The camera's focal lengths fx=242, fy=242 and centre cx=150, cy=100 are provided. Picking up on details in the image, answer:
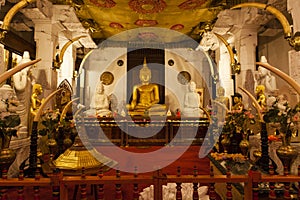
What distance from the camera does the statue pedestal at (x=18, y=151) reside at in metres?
3.47

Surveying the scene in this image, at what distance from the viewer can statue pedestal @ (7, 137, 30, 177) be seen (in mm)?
3468

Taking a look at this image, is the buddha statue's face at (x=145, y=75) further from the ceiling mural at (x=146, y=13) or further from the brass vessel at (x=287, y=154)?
the brass vessel at (x=287, y=154)

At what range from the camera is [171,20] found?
6703 mm

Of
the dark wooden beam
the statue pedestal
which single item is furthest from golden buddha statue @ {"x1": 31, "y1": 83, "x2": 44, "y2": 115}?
the dark wooden beam

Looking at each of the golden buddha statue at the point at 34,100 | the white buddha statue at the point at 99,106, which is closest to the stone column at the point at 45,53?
the golden buddha statue at the point at 34,100

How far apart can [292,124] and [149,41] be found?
7.51 meters

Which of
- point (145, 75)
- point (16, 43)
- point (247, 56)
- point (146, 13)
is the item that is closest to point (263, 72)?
point (247, 56)

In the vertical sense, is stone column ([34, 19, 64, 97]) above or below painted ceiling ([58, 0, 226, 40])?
below

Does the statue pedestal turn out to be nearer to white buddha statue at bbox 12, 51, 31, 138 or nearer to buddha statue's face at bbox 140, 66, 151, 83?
white buddha statue at bbox 12, 51, 31, 138

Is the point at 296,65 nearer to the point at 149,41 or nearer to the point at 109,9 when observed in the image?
the point at 109,9

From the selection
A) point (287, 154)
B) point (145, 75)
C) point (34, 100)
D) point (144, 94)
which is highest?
point (145, 75)

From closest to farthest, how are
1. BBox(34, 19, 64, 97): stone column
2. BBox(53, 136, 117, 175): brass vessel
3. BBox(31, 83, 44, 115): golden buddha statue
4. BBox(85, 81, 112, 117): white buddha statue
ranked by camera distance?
1. BBox(53, 136, 117, 175): brass vessel
2. BBox(31, 83, 44, 115): golden buddha statue
3. BBox(34, 19, 64, 97): stone column
4. BBox(85, 81, 112, 117): white buddha statue

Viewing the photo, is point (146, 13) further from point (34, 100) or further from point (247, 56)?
point (34, 100)

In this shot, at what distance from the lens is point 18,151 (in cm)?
379
